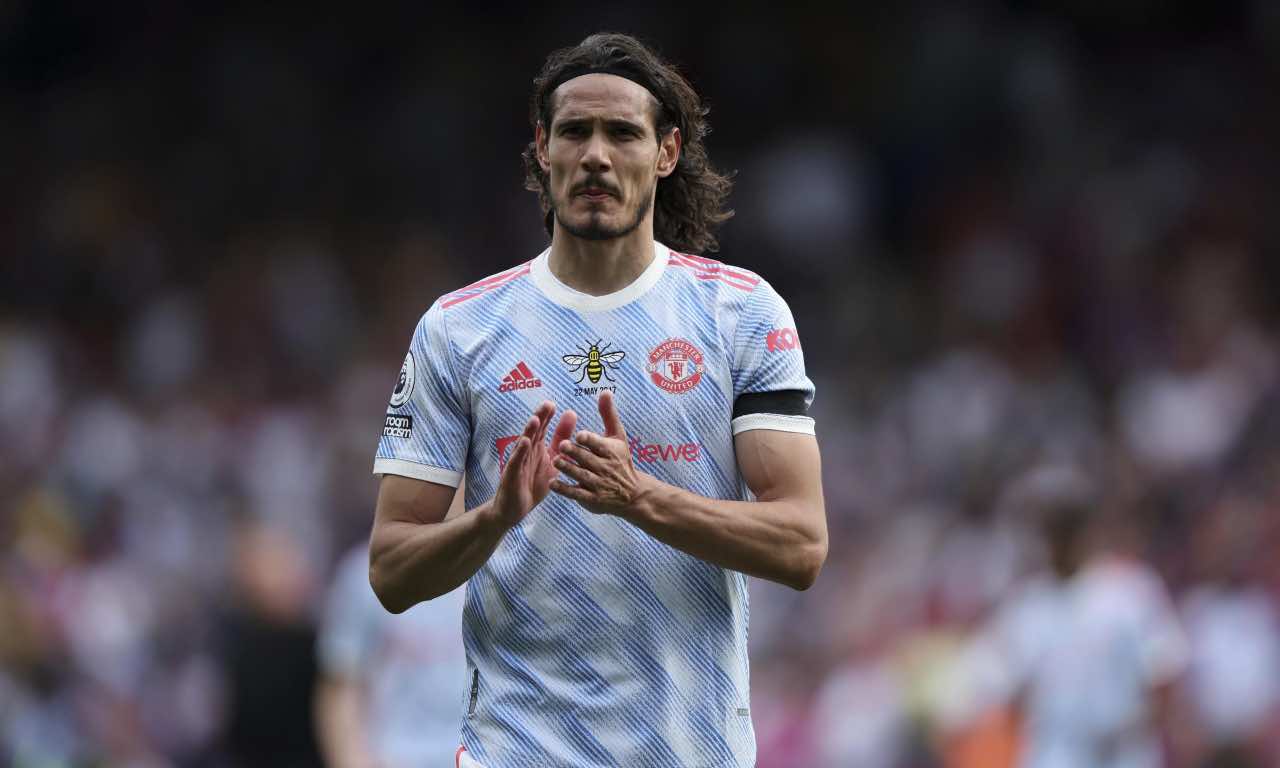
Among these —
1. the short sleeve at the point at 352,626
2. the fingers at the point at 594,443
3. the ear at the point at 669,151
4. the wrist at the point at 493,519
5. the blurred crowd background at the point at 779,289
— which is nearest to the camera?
the fingers at the point at 594,443

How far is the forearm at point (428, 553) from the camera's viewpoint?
425 cm

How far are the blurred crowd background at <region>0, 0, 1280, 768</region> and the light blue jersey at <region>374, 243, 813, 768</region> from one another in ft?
A: 13.7

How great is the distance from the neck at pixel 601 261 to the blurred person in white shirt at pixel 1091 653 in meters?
4.28

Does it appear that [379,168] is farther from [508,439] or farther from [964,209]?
[508,439]

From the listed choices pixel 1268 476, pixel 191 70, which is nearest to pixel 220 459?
pixel 191 70

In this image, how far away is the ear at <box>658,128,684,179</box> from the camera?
469 centimetres

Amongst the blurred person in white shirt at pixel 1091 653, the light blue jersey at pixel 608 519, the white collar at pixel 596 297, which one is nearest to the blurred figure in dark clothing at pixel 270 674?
the blurred person in white shirt at pixel 1091 653

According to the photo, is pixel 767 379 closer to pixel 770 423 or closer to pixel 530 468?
pixel 770 423

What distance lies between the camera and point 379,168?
1678 centimetres

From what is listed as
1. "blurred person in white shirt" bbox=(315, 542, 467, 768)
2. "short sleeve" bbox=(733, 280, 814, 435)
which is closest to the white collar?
"short sleeve" bbox=(733, 280, 814, 435)

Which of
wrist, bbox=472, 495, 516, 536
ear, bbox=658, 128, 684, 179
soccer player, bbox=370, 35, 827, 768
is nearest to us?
wrist, bbox=472, 495, 516, 536

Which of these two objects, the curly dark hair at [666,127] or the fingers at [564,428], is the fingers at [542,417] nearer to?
the fingers at [564,428]

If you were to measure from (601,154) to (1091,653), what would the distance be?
15.0 ft

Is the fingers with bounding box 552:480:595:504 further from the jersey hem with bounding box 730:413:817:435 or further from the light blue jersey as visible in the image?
the jersey hem with bounding box 730:413:817:435
